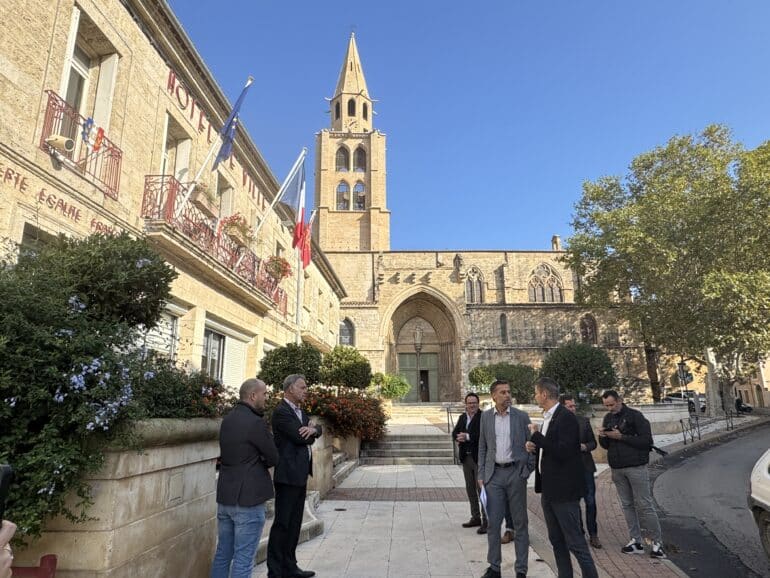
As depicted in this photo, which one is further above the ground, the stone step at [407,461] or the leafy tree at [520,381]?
the leafy tree at [520,381]

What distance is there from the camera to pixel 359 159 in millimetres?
47562

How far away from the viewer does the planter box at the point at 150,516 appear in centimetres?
276

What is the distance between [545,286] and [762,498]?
131 ft

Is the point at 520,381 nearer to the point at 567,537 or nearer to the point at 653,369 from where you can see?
the point at 653,369

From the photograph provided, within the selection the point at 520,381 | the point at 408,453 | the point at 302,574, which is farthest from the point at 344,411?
the point at 520,381

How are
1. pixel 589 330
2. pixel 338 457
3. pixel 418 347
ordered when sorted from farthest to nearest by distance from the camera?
pixel 589 330
pixel 418 347
pixel 338 457

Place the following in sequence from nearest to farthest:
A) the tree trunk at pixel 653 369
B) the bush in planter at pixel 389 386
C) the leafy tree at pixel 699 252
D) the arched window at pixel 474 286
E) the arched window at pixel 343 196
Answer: the leafy tree at pixel 699 252 < the bush in planter at pixel 389 386 < the tree trunk at pixel 653 369 < the arched window at pixel 474 286 < the arched window at pixel 343 196

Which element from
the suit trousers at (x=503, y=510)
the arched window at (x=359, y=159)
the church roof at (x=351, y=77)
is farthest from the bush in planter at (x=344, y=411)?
the church roof at (x=351, y=77)

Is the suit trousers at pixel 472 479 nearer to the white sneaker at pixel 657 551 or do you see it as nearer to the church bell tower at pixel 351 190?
the white sneaker at pixel 657 551

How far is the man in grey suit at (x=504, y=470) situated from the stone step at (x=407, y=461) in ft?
24.2

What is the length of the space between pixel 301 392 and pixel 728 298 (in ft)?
67.3

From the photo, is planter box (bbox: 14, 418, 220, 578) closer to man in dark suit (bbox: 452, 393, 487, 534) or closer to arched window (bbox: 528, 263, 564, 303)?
man in dark suit (bbox: 452, 393, 487, 534)

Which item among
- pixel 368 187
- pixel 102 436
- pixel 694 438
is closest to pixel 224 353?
pixel 102 436

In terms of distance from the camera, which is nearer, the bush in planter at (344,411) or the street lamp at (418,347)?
the bush in planter at (344,411)
